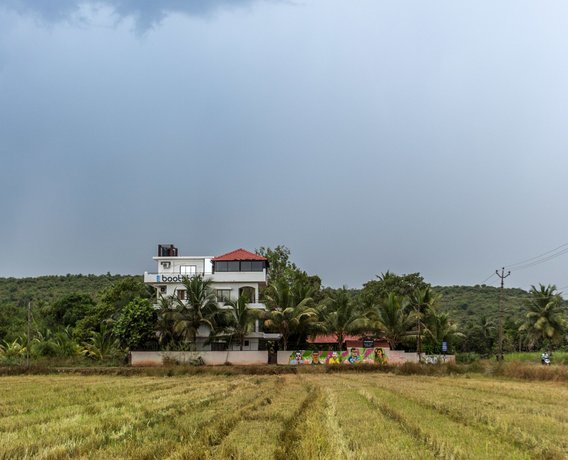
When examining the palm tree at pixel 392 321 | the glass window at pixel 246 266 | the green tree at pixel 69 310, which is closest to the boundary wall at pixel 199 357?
the glass window at pixel 246 266

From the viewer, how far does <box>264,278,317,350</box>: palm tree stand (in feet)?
169

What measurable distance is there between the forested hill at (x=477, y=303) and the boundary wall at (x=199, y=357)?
45829 millimetres

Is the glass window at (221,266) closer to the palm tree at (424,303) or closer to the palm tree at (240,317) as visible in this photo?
the palm tree at (240,317)

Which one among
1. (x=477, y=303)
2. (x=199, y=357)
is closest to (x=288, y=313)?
(x=199, y=357)

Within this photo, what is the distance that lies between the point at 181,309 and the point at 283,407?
116 feet

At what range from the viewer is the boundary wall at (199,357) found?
50031 mm

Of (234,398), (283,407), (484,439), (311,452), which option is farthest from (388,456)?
(234,398)

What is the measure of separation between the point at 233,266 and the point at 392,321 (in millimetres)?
15928

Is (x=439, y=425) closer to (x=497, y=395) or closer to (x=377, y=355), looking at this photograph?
(x=497, y=395)

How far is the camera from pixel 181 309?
169 feet

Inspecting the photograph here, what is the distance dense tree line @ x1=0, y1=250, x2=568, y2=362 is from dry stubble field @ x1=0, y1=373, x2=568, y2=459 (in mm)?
29876

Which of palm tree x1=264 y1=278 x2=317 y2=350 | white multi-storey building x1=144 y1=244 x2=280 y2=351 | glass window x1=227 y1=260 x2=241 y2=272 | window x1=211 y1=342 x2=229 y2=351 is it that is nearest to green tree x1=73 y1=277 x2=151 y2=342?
white multi-storey building x1=144 y1=244 x2=280 y2=351

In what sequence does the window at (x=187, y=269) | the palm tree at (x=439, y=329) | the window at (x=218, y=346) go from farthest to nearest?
the window at (x=187, y=269)
the palm tree at (x=439, y=329)
the window at (x=218, y=346)

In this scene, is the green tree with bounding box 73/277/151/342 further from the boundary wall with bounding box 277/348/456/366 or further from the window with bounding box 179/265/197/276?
the boundary wall with bounding box 277/348/456/366
